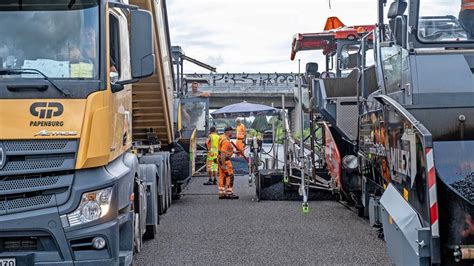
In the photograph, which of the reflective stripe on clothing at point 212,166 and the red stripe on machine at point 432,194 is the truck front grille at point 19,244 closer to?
the red stripe on machine at point 432,194

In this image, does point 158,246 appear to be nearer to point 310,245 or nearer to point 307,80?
point 310,245

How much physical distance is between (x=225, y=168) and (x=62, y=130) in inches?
337

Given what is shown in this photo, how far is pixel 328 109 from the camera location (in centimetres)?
1131

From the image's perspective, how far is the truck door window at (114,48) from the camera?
18.8ft

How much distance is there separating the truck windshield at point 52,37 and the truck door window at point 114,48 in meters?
0.33

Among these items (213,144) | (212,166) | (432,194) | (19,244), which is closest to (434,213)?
(432,194)

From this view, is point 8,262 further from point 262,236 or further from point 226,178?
point 226,178

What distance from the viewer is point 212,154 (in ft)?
54.2

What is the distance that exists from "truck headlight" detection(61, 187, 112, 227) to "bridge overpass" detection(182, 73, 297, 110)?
34.0 metres

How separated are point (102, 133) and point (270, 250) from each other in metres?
3.52

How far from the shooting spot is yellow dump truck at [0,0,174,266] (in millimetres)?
5043

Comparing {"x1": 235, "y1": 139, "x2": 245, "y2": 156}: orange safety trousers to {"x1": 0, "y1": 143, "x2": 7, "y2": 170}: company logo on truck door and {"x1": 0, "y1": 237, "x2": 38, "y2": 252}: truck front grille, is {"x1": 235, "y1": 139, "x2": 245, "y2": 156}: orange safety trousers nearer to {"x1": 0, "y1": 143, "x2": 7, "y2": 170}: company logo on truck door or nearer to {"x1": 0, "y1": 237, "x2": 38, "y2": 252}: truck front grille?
{"x1": 0, "y1": 237, "x2": 38, "y2": 252}: truck front grille

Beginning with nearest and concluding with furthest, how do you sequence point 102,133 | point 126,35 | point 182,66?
point 102,133
point 126,35
point 182,66

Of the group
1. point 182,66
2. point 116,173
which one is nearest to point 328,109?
point 182,66
